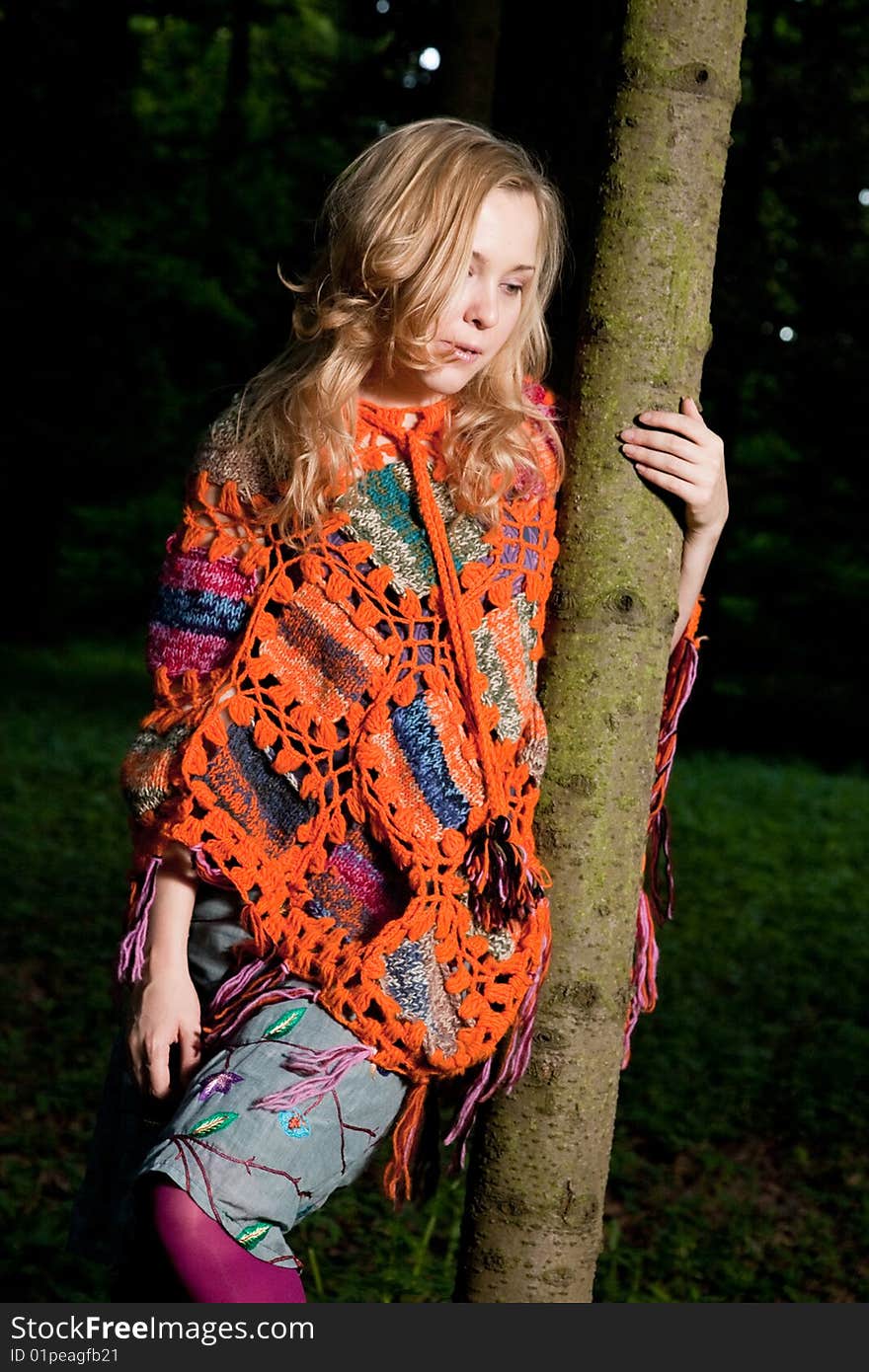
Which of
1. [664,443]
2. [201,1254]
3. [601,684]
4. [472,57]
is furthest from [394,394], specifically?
[472,57]

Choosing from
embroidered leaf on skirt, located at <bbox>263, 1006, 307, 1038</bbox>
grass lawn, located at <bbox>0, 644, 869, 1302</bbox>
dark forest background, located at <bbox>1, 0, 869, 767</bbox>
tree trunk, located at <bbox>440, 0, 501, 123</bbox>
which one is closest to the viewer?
embroidered leaf on skirt, located at <bbox>263, 1006, 307, 1038</bbox>

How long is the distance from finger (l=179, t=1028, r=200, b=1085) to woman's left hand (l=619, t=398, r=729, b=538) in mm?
1048

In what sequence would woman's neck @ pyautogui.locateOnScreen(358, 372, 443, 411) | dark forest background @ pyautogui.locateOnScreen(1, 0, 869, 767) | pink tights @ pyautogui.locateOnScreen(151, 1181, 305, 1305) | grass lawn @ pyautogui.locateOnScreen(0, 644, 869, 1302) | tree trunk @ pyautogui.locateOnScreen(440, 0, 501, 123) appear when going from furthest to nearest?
dark forest background @ pyautogui.locateOnScreen(1, 0, 869, 767) < grass lawn @ pyautogui.locateOnScreen(0, 644, 869, 1302) < tree trunk @ pyautogui.locateOnScreen(440, 0, 501, 123) < woman's neck @ pyautogui.locateOnScreen(358, 372, 443, 411) < pink tights @ pyautogui.locateOnScreen(151, 1181, 305, 1305)

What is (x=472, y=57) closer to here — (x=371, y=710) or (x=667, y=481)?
(x=667, y=481)

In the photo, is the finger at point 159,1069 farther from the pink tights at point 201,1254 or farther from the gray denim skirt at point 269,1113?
the pink tights at point 201,1254

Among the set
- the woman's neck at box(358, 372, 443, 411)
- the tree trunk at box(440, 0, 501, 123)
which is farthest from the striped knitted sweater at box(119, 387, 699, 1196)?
the tree trunk at box(440, 0, 501, 123)

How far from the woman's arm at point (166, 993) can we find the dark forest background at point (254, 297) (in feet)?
20.4

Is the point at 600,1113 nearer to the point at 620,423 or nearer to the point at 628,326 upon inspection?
the point at 620,423

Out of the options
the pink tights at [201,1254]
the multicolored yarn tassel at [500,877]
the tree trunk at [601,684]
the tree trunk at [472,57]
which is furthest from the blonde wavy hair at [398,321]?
the tree trunk at [472,57]

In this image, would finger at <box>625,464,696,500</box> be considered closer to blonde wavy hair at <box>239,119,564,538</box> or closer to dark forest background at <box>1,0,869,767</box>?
blonde wavy hair at <box>239,119,564,538</box>

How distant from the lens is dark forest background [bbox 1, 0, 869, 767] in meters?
11.3

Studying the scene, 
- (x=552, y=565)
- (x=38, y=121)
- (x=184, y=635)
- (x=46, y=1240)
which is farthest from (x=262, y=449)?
(x=38, y=121)

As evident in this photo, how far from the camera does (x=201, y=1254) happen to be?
1669 millimetres

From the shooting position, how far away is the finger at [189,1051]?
1.91m
